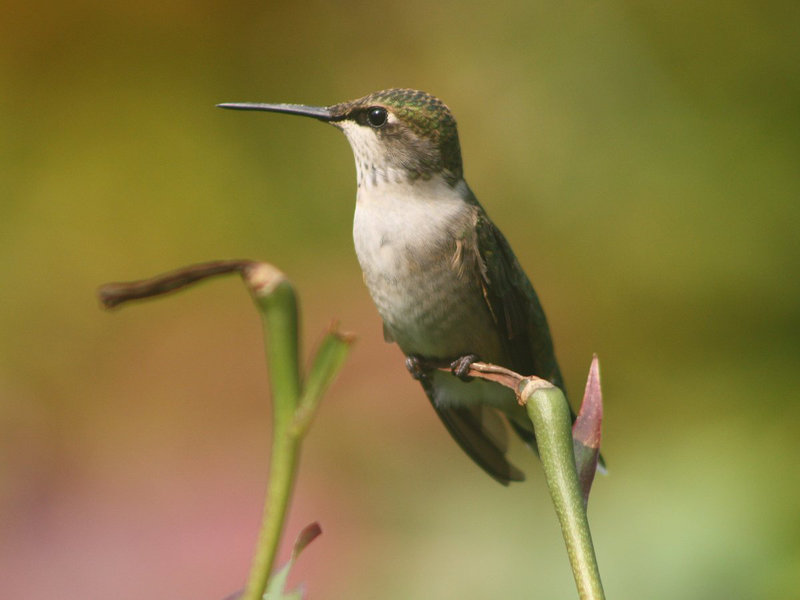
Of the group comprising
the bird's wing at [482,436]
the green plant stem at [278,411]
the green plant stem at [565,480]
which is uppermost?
the green plant stem at [278,411]

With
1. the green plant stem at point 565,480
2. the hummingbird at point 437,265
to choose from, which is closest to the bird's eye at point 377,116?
the hummingbird at point 437,265

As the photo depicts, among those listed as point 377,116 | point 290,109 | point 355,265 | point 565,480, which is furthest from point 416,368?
point 355,265

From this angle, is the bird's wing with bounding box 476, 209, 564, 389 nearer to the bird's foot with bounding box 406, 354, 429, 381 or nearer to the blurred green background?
the bird's foot with bounding box 406, 354, 429, 381

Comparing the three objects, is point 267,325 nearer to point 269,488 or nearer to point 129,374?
point 269,488

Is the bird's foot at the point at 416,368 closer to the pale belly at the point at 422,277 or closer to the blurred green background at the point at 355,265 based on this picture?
the pale belly at the point at 422,277

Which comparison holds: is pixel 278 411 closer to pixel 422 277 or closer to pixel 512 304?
pixel 422 277

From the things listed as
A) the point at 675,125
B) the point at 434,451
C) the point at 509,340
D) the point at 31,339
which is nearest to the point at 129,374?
the point at 31,339

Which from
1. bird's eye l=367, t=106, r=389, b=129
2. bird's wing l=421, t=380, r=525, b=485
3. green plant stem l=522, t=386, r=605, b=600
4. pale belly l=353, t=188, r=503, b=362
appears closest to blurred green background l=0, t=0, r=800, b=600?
bird's wing l=421, t=380, r=525, b=485
